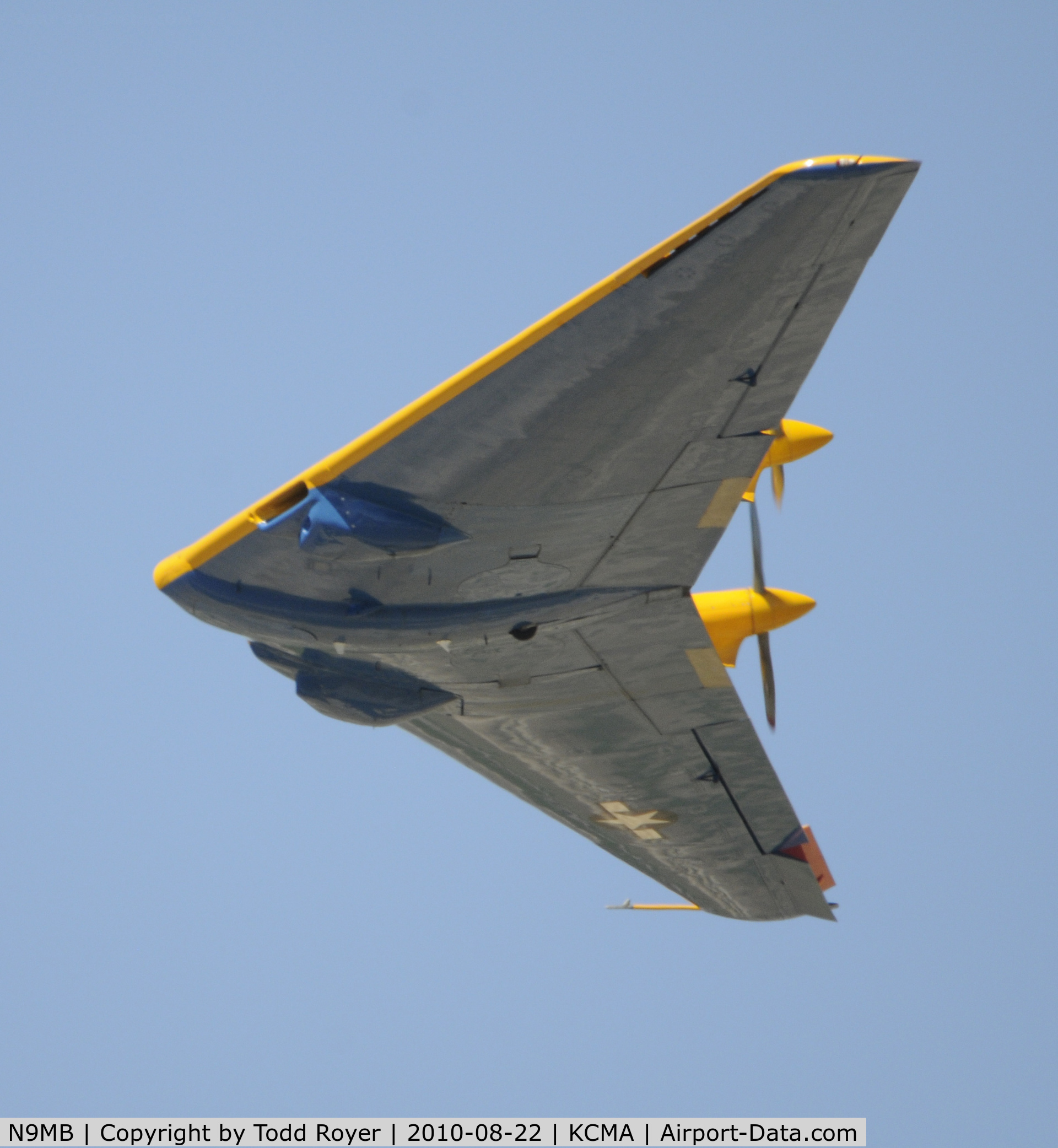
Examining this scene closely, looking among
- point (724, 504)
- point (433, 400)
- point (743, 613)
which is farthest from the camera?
point (743, 613)

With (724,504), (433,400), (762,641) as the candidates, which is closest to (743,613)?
(762,641)

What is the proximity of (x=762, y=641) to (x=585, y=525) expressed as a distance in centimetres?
534

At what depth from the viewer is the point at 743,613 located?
19.5 m

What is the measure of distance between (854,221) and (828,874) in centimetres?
1516

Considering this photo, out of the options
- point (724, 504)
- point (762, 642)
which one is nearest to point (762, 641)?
point (762, 642)

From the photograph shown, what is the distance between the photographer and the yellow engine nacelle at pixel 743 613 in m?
19.5

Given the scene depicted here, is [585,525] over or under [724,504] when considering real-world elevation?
under

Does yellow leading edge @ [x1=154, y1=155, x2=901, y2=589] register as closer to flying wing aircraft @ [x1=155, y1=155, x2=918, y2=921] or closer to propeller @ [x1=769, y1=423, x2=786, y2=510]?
flying wing aircraft @ [x1=155, y1=155, x2=918, y2=921]

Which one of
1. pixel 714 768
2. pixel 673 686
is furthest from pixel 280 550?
pixel 714 768

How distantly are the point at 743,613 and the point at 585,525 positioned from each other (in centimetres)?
478

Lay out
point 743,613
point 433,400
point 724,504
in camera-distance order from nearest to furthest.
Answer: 1. point 433,400
2. point 724,504
3. point 743,613

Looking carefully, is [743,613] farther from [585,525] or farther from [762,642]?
[585,525]

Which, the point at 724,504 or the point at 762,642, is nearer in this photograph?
the point at 724,504

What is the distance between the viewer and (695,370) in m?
13.7
